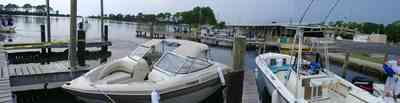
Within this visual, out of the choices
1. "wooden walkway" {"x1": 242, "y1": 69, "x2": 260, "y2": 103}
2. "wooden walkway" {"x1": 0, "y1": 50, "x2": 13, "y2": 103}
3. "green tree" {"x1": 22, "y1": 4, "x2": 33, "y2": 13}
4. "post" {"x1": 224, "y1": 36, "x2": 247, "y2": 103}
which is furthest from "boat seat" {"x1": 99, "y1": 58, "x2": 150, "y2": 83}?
"green tree" {"x1": 22, "y1": 4, "x2": 33, "y2": 13}

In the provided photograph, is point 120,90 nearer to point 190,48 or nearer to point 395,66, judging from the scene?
point 190,48

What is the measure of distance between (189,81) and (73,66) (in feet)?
13.4

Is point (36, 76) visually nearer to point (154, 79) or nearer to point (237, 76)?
point (154, 79)

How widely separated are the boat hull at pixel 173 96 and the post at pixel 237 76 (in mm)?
1153

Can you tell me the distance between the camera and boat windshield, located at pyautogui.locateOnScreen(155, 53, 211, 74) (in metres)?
8.01

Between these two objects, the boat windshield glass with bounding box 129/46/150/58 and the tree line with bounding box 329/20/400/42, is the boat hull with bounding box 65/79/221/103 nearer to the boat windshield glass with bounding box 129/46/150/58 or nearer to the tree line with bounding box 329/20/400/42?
the boat windshield glass with bounding box 129/46/150/58

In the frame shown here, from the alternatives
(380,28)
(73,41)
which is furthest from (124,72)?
(380,28)

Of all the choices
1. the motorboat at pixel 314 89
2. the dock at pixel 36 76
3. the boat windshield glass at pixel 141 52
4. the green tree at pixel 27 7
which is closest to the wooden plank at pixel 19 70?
the dock at pixel 36 76

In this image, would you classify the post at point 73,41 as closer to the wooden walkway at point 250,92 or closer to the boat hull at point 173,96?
the boat hull at point 173,96

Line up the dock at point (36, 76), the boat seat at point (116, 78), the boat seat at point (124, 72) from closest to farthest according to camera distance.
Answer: the boat seat at point (116, 78), the boat seat at point (124, 72), the dock at point (36, 76)

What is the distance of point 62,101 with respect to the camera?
8.96m

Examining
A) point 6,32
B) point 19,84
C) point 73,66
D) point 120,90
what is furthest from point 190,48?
point 6,32

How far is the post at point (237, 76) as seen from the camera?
23.7 feet

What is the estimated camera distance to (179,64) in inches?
320
